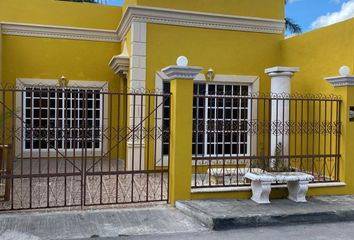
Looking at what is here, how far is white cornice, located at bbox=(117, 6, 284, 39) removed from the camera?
9.45 metres

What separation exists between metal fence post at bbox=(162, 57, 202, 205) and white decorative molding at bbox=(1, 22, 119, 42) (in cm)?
628

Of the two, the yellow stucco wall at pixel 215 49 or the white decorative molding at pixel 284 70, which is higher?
the yellow stucco wall at pixel 215 49

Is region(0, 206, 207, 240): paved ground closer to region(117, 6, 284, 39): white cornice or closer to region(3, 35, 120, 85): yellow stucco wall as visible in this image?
region(117, 6, 284, 39): white cornice

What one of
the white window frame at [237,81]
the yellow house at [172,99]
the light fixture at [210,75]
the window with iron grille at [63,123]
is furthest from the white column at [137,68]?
the light fixture at [210,75]

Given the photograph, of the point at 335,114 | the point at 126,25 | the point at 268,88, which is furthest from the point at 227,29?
the point at 335,114

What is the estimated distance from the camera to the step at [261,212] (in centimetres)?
578

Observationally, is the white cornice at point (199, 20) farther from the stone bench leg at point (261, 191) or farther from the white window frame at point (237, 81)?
the stone bench leg at point (261, 191)

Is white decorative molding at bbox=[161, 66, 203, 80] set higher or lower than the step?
higher

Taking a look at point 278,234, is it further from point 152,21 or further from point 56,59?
point 56,59

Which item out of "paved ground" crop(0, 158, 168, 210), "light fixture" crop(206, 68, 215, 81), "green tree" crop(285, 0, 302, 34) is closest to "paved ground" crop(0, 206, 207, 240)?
"paved ground" crop(0, 158, 168, 210)

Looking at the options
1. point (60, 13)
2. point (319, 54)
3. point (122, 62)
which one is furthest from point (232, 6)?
point (60, 13)

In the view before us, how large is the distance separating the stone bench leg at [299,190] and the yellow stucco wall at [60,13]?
7950 mm

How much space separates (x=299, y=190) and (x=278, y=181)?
16.2 inches

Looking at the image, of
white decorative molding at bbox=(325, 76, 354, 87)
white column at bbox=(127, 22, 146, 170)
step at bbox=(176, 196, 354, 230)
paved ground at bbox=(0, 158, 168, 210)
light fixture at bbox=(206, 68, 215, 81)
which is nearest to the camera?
step at bbox=(176, 196, 354, 230)
